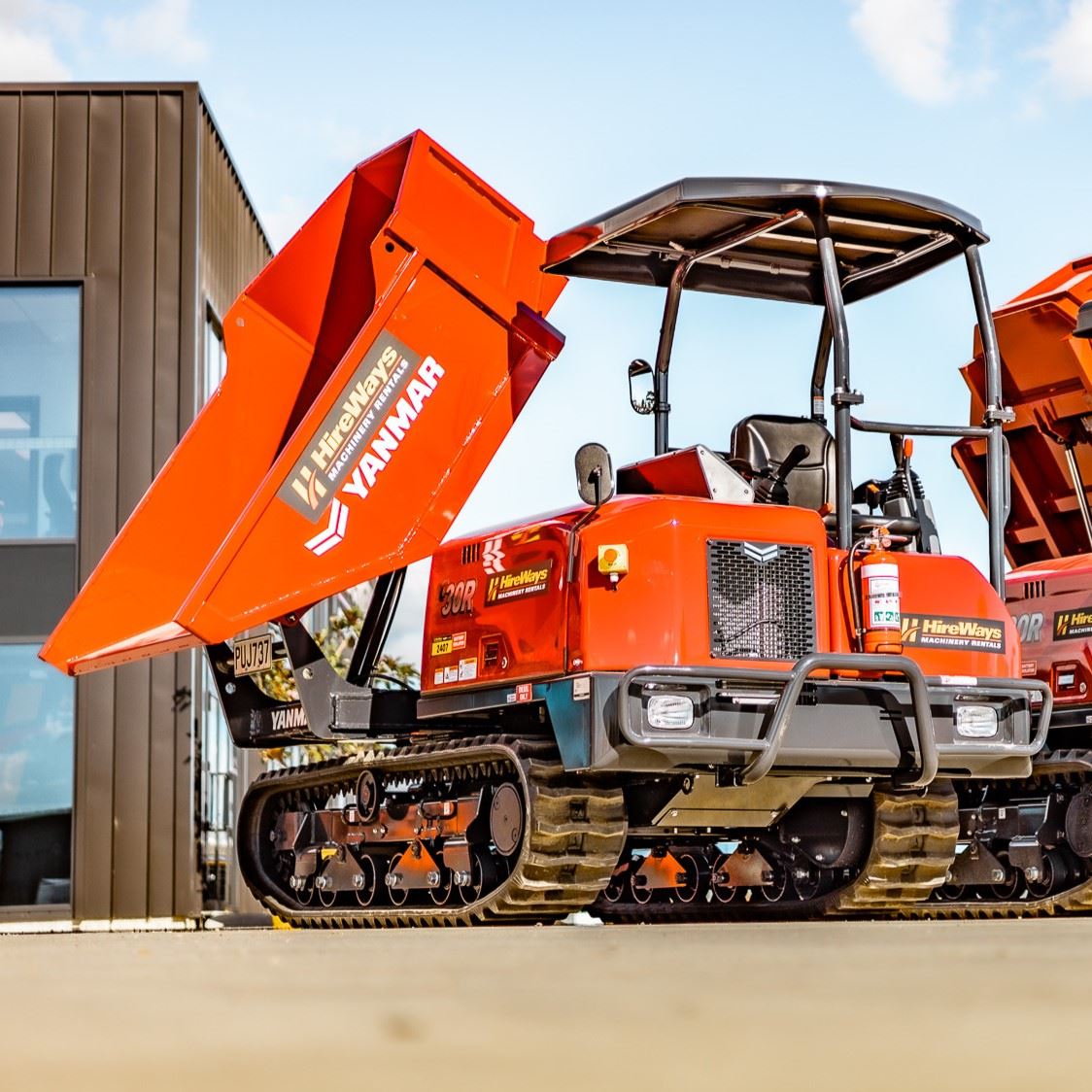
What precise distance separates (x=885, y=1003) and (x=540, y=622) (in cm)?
510

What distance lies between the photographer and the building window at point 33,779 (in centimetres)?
1500

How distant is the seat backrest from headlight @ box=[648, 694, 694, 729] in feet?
5.47

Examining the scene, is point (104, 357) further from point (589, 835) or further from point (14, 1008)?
point (14, 1008)

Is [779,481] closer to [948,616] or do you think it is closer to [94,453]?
[948,616]

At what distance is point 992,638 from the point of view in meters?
9.74

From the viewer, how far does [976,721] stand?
945 cm

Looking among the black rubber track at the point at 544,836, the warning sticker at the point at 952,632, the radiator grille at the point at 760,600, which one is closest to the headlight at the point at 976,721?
the warning sticker at the point at 952,632

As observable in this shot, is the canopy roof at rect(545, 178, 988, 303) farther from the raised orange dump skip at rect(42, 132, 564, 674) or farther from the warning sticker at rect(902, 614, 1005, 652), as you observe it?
the warning sticker at rect(902, 614, 1005, 652)

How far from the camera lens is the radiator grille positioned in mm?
8867

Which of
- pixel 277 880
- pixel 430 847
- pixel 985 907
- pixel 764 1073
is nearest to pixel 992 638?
pixel 985 907

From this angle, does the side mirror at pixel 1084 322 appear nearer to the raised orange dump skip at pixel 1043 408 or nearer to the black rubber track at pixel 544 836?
the raised orange dump skip at pixel 1043 408

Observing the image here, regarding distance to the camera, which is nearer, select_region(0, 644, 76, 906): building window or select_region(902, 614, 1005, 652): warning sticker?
select_region(902, 614, 1005, 652): warning sticker

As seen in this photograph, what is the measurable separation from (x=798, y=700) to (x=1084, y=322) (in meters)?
4.11

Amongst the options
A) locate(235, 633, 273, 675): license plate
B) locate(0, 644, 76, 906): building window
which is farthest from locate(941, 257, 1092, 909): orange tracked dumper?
locate(0, 644, 76, 906): building window
